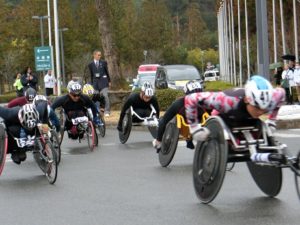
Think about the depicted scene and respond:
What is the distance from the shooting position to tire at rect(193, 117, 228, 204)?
25.9 ft

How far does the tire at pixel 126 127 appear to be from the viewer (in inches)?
640

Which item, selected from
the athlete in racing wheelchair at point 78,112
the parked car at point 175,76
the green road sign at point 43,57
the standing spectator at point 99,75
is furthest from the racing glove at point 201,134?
the green road sign at point 43,57

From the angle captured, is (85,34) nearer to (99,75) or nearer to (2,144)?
(99,75)

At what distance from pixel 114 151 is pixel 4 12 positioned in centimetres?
5404

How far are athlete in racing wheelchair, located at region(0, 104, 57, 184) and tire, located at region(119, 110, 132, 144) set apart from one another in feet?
16.2

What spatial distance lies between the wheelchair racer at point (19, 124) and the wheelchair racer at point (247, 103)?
3327mm

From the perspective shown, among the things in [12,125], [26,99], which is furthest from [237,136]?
[26,99]

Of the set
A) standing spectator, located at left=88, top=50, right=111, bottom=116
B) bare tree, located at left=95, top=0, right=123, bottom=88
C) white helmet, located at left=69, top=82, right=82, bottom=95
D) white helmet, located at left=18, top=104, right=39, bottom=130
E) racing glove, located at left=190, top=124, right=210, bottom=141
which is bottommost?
racing glove, located at left=190, top=124, right=210, bottom=141

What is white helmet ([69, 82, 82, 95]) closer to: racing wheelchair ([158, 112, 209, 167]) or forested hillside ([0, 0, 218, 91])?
racing wheelchair ([158, 112, 209, 167])

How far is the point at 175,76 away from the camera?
94.9 ft

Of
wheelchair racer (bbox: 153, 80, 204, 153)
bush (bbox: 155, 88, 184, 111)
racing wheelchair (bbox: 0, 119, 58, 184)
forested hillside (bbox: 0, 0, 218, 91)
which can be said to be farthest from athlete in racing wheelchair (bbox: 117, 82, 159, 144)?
forested hillside (bbox: 0, 0, 218, 91)

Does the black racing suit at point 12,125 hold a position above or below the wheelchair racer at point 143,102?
below

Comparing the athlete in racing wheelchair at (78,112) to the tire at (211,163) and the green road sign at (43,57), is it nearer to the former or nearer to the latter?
the tire at (211,163)

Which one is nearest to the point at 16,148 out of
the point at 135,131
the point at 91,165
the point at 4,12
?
the point at 91,165
